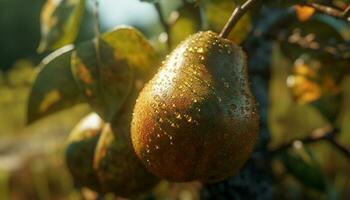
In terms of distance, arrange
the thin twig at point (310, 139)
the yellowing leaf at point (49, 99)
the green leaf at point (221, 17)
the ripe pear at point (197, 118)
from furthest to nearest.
Result: 1. the thin twig at point (310, 139)
2. the yellowing leaf at point (49, 99)
3. the green leaf at point (221, 17)
4. the ripe pear at point (197, 118)

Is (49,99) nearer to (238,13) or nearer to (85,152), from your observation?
(85,152)

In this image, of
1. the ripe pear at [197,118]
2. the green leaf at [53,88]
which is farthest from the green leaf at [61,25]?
the ripe pear at [197,118]

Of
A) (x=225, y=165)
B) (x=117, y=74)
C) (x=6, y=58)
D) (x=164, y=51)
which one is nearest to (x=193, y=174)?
(x=225, y=165)

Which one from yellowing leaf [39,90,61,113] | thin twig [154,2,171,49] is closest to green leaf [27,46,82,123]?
yellowing leaf [39,90,61,113]

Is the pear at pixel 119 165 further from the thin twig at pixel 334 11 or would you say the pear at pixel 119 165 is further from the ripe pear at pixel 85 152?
the thin twig at pixel 334 11

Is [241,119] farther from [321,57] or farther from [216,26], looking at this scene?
[321,57]

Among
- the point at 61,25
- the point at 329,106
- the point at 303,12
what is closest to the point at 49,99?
the point at 61,25

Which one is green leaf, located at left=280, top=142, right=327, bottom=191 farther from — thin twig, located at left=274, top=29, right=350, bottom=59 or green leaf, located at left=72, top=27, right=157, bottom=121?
green leaf, located at left=72, top=27, right=157, bottom=121
